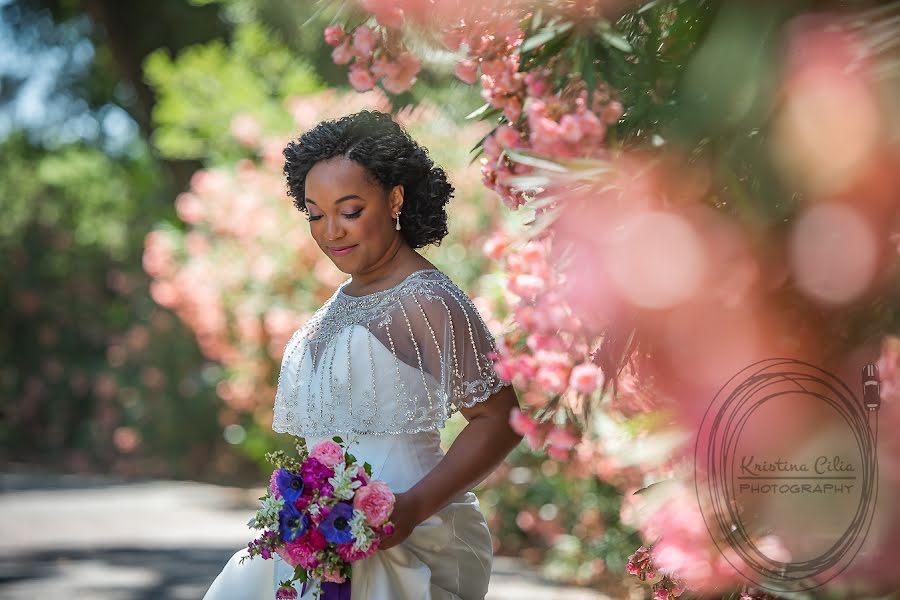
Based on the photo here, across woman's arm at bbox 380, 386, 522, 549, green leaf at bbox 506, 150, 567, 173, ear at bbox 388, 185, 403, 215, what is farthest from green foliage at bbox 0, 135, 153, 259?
green leaf at bbox 506, 150, 567, 173

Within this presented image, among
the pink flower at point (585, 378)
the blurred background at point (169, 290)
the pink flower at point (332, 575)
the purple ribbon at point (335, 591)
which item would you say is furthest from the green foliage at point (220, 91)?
the pink flower at point (585, 378)

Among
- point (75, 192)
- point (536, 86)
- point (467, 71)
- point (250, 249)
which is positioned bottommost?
point (536, 86)

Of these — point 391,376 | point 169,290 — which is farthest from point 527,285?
point 169,290

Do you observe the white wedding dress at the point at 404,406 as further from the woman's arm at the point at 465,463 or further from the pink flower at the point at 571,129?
the pink flower at the point at 571,129

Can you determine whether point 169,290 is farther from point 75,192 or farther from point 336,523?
point 336,523

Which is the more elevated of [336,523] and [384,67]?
[384,67]

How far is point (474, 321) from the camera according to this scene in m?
2.61

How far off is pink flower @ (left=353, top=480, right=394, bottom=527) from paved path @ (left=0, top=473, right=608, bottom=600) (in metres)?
A: 3.47

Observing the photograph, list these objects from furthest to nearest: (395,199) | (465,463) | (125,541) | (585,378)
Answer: (125,541) → (395,199) → (465,463) → (585,378)

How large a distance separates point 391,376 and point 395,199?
421 millimetres

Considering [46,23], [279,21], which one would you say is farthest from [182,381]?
[46,23]

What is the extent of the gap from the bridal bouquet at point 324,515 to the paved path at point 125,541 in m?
3.44

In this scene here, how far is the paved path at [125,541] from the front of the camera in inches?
238

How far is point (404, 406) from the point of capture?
2.58m
